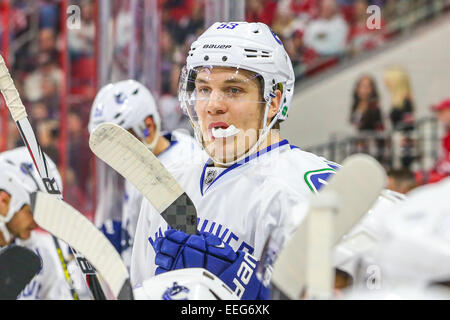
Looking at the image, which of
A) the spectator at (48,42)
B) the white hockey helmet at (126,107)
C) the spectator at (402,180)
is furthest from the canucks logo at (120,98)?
the spectator at (48,42)

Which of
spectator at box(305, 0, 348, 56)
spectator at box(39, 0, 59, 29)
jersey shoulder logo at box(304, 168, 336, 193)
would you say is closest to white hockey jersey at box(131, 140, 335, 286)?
jersey shoulder logo at box(304, 168, 336, 193)

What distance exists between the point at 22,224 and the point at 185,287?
4.34 feet

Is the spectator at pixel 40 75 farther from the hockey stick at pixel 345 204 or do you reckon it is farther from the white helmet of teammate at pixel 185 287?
the hockey stick at pixel 345 204

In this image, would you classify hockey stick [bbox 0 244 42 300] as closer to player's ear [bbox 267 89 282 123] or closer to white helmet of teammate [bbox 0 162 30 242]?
player's ear [bbox 267 89 282 123]

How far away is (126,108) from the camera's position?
3025mm

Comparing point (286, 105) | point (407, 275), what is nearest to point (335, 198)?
point (407, 275)

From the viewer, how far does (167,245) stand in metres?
1.41

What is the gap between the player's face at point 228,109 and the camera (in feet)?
5.46

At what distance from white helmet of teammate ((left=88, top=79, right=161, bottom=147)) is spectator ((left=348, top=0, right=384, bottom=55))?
83.1 inches

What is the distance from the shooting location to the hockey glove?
4.51 ft

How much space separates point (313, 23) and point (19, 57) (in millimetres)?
1812

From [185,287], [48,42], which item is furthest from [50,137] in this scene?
[185,287]

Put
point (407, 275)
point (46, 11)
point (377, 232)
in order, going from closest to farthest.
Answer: point (407, 275) → point (377, 232) → point (46, 11)
